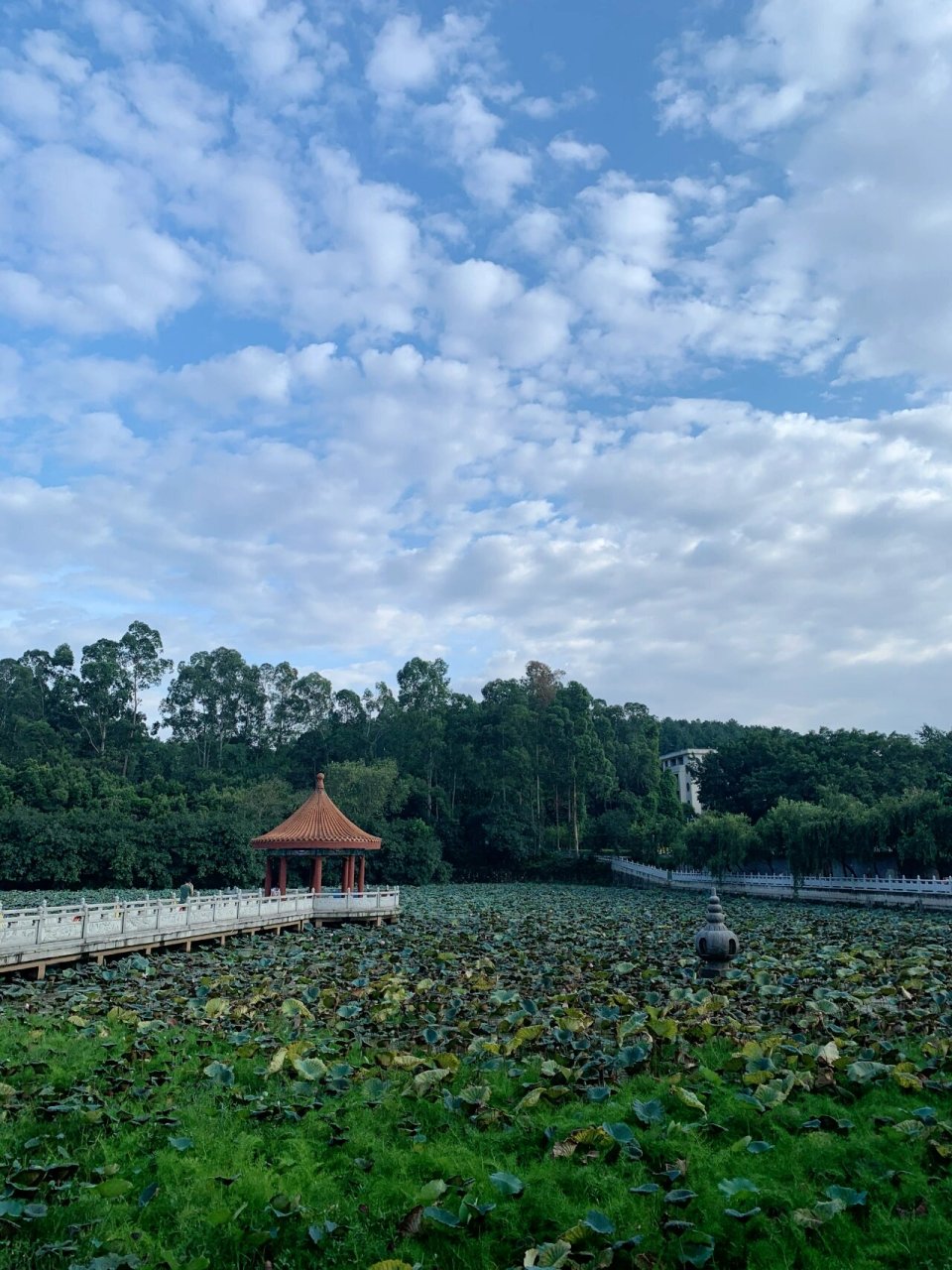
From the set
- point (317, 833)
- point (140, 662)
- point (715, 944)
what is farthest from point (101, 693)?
point (715, 944)

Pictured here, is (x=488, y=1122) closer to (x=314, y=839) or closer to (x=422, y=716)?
(x=314, y=839)

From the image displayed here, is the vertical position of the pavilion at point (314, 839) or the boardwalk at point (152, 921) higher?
the pavilion at point (314, 839)

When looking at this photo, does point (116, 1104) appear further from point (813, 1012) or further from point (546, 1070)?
point (813, 1012)

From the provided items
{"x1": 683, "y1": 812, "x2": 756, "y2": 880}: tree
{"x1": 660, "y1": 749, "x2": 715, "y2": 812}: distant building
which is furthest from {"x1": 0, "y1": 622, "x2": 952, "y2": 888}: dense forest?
{"x1": 660, "y1": 749, "x2": 715, "y2": 812}: distant building

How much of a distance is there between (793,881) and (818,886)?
2270 millimetres

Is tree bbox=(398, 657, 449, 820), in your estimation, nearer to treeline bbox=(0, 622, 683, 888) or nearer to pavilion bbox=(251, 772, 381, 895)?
treeline bbox=(0, 622, 683, 888)

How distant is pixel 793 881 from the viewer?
4044cm

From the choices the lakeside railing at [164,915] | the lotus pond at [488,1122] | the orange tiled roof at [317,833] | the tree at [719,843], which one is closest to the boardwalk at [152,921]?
the lakeside railing at [164,915]

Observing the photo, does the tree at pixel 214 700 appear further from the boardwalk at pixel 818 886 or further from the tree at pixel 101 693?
the boardwalk at pixel 818 886

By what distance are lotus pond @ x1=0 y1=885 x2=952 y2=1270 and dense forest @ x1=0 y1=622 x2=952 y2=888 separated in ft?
97.9

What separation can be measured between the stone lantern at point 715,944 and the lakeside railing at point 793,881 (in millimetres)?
23042

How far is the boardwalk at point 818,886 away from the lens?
32031mm

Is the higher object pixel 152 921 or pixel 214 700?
pixel 214 700

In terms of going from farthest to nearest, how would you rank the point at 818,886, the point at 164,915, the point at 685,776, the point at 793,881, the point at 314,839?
the point at 685,776, the point at 793,881, the point at 818,886, the point at 314,839, the point at 164,915
